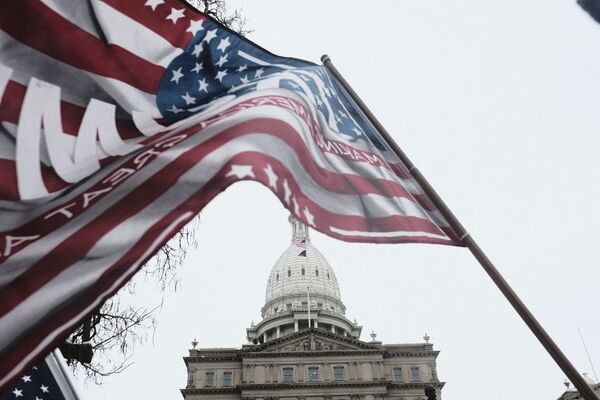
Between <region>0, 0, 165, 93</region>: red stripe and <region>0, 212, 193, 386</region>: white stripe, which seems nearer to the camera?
<region>0, 212, 193, 386</region>: white stripe

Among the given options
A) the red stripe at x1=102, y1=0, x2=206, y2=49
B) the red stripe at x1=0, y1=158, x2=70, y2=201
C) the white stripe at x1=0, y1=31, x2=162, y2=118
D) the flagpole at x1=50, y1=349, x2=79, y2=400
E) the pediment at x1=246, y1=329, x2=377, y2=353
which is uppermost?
the pediment at x1=246, y1=329, x2=377, y2=353

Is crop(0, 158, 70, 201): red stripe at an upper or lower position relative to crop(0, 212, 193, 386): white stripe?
upper

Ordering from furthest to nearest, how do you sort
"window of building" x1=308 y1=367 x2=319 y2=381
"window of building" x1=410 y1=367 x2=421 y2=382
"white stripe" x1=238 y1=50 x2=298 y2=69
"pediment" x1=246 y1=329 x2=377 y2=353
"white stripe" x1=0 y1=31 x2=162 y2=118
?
1. "pediment" x1=246 y1=329 x2=377 y2=353
2. "window of building" x1=410 y1=367 x2=421 y2=382
3. "window of building" x1=308 y1=367 x2=319 y2=381
4. "white stripe" x1=238 y1=50 x2=298 y2=69
5. "white stripe" x1=0 y1=31 x2=162 y2=118

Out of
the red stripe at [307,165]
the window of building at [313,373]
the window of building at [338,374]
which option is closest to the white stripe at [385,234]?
the red stripe at [307,165]

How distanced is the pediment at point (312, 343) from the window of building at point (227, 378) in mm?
3947

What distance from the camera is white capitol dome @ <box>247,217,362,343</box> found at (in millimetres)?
84438

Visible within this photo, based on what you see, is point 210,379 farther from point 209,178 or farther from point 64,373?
point 209,178

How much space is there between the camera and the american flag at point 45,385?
20.1 ft

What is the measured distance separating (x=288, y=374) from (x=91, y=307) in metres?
63.4

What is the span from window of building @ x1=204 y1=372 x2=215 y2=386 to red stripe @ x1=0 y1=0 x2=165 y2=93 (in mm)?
64342

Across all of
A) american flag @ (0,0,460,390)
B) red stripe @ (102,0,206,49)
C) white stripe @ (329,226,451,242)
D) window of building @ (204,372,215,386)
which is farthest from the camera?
window of building @ (204,372,215,386)

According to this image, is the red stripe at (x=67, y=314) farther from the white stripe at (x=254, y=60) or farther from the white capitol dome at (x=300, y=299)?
the white capitol dome at (x=300, y=299)

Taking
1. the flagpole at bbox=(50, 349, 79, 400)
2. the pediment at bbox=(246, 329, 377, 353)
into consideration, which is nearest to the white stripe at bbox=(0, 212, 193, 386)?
the flagpole at bbox=(50, 349, 79, 400)

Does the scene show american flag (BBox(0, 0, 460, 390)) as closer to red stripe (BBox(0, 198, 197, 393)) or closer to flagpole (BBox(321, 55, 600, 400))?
red stripe (BBox(0, 198, 197, 393))
